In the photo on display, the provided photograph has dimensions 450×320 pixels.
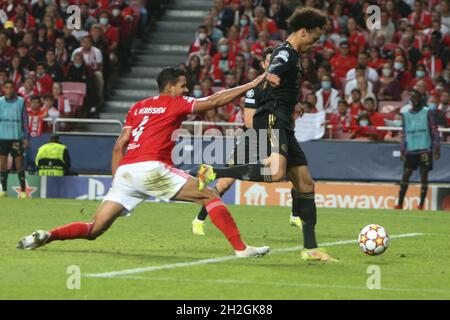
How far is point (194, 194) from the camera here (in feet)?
33.7

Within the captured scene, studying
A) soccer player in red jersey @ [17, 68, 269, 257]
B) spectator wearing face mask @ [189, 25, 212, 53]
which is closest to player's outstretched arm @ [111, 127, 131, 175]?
Answer: soccer player in red jersey @ [17, 68, 269, 257]

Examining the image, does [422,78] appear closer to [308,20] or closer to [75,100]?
[75,100]

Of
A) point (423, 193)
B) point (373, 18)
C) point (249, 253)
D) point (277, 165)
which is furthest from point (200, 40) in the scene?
point (249, 253)

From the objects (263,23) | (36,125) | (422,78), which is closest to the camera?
(36,125)

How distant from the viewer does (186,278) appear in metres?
8.88

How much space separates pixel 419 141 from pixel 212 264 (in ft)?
37.8

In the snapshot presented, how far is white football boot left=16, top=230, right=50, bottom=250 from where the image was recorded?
1038 cm

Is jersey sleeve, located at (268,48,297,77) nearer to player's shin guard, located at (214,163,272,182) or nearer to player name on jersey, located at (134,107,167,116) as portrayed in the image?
player's shin guard, located at (214,163,272,182)

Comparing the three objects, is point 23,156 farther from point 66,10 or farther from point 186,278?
point 186,278

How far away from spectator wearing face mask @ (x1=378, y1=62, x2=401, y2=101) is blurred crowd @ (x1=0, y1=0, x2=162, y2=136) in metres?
6.70

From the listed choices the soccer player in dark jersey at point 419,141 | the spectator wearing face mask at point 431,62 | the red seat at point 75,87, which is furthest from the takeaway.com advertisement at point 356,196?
the red seat at point 75,87

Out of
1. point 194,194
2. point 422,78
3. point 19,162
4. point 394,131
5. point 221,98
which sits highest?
point 221,98
